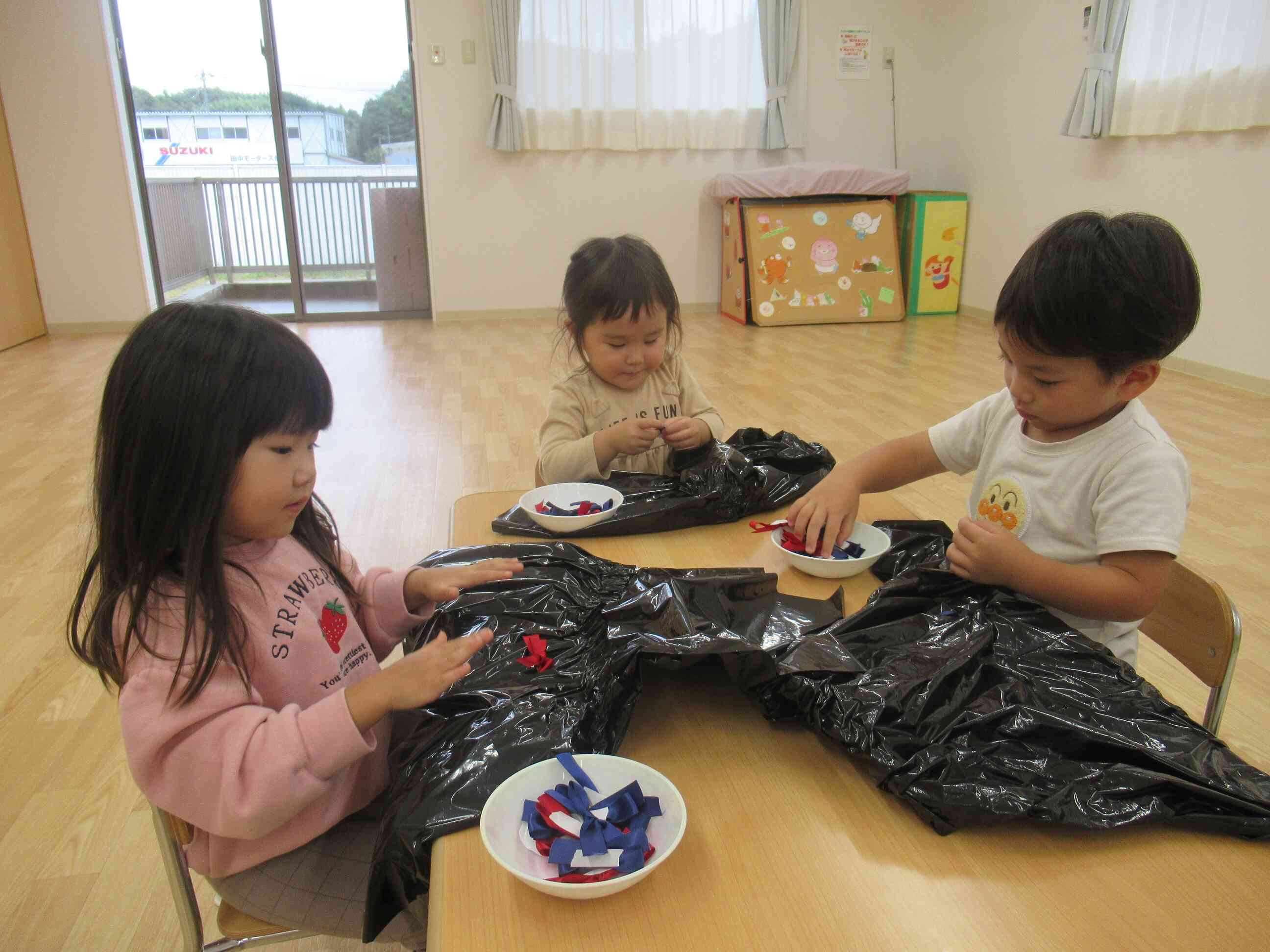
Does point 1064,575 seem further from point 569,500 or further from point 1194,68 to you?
point 1194,68

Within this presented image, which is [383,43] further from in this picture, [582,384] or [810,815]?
[810,815]

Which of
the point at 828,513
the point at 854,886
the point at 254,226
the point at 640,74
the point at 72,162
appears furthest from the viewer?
the point at 254,226

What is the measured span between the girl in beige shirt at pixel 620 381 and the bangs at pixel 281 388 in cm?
63

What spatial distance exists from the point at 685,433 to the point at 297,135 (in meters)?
5.15

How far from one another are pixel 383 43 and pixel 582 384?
4.81 meters

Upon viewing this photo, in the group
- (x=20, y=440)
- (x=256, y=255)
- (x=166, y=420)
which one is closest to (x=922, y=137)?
(x=256, y=255)

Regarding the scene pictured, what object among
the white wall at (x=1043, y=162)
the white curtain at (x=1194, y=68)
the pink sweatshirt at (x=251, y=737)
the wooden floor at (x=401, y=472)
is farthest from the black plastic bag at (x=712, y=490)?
the white curtain at (x=1194, y=68)

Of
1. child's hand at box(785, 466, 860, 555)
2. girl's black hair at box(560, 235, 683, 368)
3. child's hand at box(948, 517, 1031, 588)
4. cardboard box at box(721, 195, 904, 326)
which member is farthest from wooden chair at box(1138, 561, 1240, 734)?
cardboard box at box(721, 195, 904, 326)

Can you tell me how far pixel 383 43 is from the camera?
17.9ft

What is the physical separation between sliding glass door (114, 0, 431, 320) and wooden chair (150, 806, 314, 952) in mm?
5056

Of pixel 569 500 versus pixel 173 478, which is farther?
pixel 569 500

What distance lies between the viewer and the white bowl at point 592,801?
55 cm

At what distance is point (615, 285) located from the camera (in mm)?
1510

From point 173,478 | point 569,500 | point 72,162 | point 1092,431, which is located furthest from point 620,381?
point 72,162
